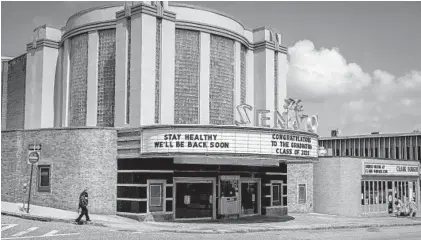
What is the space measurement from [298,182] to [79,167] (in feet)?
53.6

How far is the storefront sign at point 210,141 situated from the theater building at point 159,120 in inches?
1.9

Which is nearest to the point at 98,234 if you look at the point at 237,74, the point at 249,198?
the point at 249,198

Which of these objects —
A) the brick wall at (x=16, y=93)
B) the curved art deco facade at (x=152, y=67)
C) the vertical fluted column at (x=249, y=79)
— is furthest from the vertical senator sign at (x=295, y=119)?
the brick wall at (x=16, y=93)

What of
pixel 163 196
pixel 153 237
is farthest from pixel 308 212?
pixel 153 237

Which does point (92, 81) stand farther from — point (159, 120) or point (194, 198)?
point (194, 198)

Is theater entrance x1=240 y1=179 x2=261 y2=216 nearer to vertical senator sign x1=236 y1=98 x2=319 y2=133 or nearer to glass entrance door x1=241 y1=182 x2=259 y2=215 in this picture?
glass entrance door x1=241 y1=182 x2=259 y2=215

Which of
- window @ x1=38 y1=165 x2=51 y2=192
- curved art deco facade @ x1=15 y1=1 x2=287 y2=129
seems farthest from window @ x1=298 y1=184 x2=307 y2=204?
window @ x1=38 y1=165 x2=51 y2=192

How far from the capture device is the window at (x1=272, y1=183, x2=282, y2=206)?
109 feet

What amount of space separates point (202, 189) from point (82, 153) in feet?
21.2

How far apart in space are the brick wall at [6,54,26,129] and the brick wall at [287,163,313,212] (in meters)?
18.8

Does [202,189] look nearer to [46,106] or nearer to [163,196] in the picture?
[163,196]

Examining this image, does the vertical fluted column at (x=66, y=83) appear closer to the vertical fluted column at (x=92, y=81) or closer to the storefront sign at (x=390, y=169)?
the vertical fluted column at (x=92, y=81)

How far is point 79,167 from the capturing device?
27.3m

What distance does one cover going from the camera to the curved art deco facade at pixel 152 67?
2966 cm
